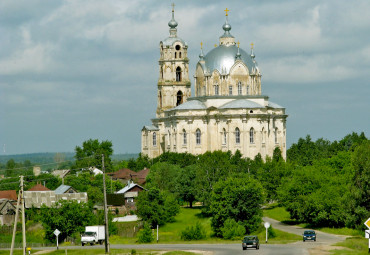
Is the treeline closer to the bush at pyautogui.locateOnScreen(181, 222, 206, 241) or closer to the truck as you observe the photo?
the bush at pyautogui.locateOnScreen(181, 222, 206, 241)

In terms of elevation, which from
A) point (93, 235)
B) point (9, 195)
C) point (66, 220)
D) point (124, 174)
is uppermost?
point (124, 174)

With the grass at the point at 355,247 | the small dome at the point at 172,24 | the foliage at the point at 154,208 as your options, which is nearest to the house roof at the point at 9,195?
the foliage at the point at 154,208

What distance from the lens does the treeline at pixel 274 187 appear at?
7212 centimetres

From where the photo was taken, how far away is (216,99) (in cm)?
13488

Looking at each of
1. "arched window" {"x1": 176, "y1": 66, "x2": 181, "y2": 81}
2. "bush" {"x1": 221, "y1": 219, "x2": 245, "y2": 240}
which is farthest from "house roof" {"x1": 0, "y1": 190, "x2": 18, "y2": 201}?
"arched window" {"x1": 176, "y1": 66, "x2": 181, "y2": 81}

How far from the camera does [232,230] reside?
242 feet

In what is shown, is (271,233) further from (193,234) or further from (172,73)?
(172,73)

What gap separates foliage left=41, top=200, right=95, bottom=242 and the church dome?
196ft

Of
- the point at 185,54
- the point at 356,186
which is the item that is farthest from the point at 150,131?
the point at 356,186

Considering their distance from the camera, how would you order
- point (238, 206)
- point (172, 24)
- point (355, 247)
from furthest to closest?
point (172, 24), point (238, 206), point (355, 247)

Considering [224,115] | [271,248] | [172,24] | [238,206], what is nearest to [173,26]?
[172,24]

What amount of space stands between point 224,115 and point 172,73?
16.4 metres

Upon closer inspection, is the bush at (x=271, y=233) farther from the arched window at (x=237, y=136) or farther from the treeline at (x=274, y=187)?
the arched window at (x=237, y=136)

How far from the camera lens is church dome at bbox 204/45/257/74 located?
13625cm
